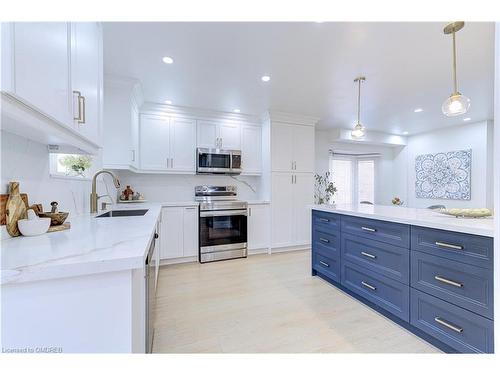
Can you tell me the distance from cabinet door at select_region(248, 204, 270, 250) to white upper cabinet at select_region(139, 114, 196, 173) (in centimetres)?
122

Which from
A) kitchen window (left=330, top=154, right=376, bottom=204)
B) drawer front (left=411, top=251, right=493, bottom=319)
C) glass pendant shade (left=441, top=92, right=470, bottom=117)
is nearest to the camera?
drawer front (left=411, top=251, right=493, bottom=319)

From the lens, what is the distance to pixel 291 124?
404 centimetres

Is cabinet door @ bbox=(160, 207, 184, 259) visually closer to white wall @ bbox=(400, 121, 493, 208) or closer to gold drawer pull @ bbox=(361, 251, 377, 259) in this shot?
gold drawer pull @ bbox=(361, 251, 377, 259)

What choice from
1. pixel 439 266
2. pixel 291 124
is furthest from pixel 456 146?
pixel 439 266

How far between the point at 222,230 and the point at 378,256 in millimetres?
2217

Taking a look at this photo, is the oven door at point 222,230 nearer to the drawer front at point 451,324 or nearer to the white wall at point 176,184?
the white wall at point 176,184

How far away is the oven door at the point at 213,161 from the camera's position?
3639mm

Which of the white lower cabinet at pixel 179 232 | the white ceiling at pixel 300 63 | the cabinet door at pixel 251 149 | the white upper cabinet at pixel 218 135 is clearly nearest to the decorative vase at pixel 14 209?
the white ceiling at pixel 300 63

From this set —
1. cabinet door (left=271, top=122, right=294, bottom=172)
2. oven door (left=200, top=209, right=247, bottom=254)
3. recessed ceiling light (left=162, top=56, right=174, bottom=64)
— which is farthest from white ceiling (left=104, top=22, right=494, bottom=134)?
oven door (left=200, top=209, right=247, bottom=254)

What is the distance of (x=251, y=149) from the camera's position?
410 centimetres

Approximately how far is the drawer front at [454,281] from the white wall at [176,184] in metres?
2.83

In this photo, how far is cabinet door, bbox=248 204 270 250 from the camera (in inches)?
150

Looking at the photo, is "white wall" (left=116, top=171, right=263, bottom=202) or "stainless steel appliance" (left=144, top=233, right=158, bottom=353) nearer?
"stainless steel appliance" (left=144, top=233, right=158, bottom=353)
